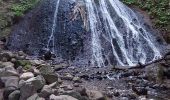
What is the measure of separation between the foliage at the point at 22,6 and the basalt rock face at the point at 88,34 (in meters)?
0.32

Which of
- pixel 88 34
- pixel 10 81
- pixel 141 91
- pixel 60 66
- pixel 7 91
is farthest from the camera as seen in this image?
pixel 88 34

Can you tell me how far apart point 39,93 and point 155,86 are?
3.50 m

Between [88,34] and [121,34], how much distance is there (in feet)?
4.20

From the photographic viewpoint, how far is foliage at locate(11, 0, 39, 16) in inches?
571

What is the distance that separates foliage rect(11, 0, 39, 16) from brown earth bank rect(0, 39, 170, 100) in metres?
3.56

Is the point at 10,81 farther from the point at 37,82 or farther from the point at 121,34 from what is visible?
the point at 121,34

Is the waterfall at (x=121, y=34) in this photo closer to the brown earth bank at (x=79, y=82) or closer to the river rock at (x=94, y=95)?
the brown earth bank at (x=79, y=82)

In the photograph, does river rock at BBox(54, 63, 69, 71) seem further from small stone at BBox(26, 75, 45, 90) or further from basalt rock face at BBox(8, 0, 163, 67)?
small stone at BBox(26, 75, 45, 90)

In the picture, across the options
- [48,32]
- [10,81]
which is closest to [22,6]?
[48,32]

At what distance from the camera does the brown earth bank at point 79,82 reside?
7.44m

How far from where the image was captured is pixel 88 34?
1350 centimetres

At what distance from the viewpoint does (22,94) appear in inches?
291

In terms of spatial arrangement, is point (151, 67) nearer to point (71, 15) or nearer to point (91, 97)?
point (91, 97)

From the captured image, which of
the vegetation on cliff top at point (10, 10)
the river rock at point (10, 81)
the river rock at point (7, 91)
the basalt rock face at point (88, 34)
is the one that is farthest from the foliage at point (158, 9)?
the river rock at point (7, 91)
